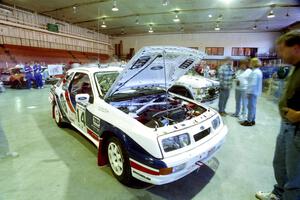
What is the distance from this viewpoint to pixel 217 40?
62.5ft

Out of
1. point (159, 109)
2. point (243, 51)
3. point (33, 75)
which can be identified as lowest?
point (159, 109)

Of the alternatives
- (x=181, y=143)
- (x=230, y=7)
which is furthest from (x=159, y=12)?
(x=181, y=143)

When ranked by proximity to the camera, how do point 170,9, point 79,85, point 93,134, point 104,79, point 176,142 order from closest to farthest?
point 176,142 → point 93,134 → point 104,79 → point 79,85 → point 170,9

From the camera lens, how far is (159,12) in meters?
11.7

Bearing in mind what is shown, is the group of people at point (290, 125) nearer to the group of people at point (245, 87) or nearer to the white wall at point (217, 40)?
the group of people at point (245, 87)

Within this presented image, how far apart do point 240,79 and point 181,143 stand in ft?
11.6

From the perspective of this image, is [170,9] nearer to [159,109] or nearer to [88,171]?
[159,109]

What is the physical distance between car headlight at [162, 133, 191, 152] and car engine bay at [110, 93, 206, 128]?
1.11 ft

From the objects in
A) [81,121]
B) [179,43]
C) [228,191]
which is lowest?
[228,191]

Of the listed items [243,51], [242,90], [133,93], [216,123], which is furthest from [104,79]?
[243,51]

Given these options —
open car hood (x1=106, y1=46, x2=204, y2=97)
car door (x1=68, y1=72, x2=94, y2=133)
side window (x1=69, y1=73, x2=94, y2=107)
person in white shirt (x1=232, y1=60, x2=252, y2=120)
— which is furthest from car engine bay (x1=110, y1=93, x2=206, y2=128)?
person in white shirt (x1=232, y1=60, x2=252, y2=120)

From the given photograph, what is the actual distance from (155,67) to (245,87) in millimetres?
2947

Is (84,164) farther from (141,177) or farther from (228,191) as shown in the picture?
(228,191)

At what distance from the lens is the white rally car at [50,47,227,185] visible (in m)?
1.94
